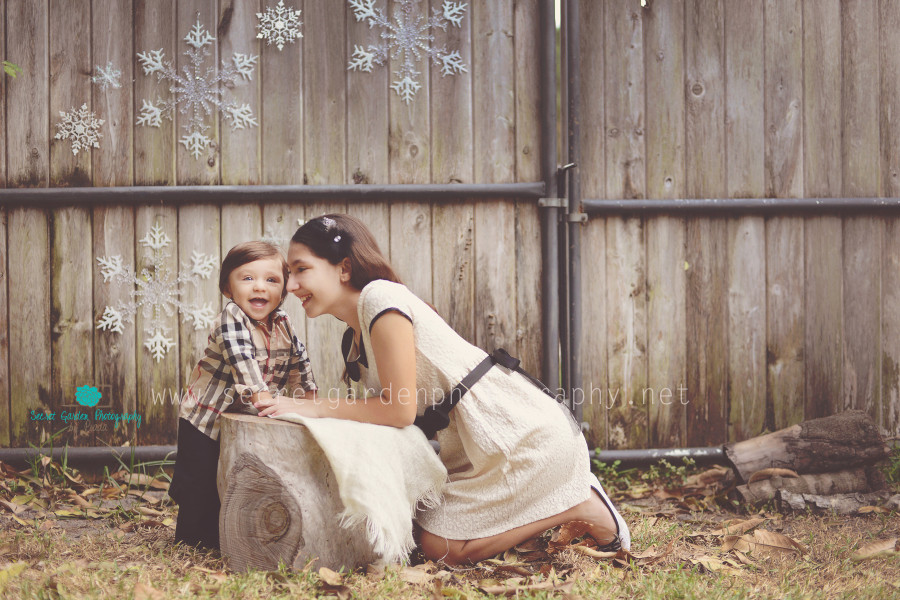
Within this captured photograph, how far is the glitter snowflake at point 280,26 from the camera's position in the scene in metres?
3.21

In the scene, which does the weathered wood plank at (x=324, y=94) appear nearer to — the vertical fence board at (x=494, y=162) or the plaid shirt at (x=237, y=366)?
the vertical fence board at (x=494, y=162)

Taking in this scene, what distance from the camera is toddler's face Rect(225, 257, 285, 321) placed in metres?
2.21

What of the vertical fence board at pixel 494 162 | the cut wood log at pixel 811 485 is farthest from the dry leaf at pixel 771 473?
the vertical fence board at pixel 494 162

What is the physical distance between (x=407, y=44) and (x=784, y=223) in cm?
219

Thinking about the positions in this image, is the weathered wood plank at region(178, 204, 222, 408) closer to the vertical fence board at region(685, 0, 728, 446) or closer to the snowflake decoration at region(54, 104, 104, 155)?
the snowflake decoration at region(54, 104, 104, 155)

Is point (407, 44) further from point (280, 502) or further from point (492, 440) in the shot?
point (280, 502)

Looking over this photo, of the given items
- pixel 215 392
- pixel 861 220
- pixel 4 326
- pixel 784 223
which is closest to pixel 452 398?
pixel 215 392

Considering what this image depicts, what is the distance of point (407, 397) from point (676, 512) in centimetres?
158

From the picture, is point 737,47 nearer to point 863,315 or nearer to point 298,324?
point 863,315

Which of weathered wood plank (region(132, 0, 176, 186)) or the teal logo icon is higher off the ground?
weathered wood plank (region(132, 0, 176, 186))

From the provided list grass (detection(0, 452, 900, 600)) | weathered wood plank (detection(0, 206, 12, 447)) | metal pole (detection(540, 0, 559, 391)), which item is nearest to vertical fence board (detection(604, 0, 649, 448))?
metal pole (detection(540, 0, 559, 391))

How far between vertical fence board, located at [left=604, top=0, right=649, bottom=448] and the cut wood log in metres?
0.62

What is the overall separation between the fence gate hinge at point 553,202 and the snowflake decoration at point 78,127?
2.26 meters

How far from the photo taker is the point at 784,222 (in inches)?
133
